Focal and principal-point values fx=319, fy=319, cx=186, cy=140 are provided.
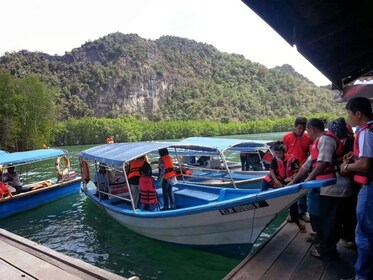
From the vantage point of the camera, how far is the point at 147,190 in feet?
24.4

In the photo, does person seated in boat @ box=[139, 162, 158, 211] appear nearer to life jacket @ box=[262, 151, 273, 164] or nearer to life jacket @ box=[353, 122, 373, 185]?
life jacket @ box=[353, 122, 373, 185]

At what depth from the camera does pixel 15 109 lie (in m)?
38.8

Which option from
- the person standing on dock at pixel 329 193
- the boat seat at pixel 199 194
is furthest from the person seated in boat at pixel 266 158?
the person standing on dock at pixel 329 193

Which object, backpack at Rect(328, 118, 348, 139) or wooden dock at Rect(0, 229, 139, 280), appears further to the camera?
backpack at Rect(328, 118, 348, 139)

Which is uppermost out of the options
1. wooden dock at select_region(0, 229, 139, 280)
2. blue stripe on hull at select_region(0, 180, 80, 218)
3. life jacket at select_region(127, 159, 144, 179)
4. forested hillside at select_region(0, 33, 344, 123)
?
forested hillside at select_region(0, 33, 344, 123)

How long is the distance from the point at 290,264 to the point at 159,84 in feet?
335

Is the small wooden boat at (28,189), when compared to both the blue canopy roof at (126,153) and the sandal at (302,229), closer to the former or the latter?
the blue canopy roof at (126,153)

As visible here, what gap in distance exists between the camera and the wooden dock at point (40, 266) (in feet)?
11.1

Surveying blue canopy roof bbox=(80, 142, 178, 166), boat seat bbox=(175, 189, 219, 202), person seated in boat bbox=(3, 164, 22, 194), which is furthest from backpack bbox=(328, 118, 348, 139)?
person seated in boat bbox=(3, 164, 22, 194)

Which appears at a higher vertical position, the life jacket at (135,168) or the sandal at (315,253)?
the life jacket at (135,168)

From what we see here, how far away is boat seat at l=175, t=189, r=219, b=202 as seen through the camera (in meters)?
7.58

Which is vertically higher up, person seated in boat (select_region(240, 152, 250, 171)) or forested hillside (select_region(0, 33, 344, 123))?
forested hillside (select_region(0, 33, 344, 123))

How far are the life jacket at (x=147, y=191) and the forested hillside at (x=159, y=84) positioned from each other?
8011 centimetres

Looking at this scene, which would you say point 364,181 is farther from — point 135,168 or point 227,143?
point 227,143
